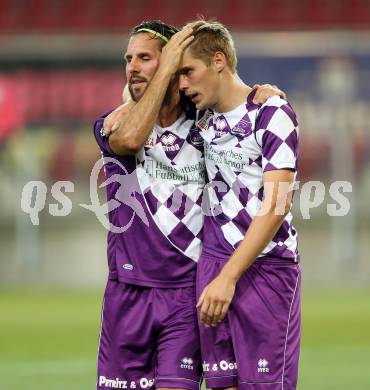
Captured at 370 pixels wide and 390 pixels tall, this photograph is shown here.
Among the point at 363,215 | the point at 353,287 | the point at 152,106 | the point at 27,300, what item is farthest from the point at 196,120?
the point at 363,215

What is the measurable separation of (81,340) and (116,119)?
5.29 meters

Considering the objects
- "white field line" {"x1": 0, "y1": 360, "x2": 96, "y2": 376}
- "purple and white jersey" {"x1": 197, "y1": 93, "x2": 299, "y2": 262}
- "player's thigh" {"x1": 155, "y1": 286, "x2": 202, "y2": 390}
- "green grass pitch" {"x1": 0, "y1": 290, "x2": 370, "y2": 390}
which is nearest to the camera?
"purple and white jersey" {"x1": 197, "y1": 93, "x2": 299, "y2": 262}

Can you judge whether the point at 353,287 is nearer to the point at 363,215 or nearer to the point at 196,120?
the point at 363,215

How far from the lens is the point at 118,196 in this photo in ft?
15.0

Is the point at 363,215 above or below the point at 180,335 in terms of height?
above

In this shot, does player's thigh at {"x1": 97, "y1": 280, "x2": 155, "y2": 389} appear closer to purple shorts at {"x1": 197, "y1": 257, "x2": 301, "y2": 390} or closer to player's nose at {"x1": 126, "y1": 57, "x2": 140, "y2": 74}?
purple shorts at {"x1": 197, "y1": 257, "x2": 301, "y2": 390}

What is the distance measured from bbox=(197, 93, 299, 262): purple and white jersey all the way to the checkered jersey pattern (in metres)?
0.09

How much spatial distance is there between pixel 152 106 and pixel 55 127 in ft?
33.7

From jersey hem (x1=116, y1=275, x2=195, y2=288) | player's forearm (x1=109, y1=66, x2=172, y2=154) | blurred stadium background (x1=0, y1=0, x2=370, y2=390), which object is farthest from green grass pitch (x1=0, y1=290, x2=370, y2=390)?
player's forearm (x1=109, y1=66, x2=172, y2=154)

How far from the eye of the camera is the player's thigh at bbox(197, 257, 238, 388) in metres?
4.29

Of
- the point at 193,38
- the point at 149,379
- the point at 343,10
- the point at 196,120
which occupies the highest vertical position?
the point at 343,10

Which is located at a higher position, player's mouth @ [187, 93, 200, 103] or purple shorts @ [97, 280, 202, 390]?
player's mouth @ [187, 93, 200, 103]

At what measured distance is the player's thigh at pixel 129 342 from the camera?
14.8ft

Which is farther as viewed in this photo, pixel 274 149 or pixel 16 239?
pixel 16 239
